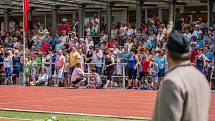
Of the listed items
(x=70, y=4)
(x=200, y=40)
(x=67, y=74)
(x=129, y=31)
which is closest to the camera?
(x=200, y=40)

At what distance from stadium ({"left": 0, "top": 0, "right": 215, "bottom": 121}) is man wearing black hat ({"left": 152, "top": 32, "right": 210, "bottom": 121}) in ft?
14.8

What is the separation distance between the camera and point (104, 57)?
23.1 meters

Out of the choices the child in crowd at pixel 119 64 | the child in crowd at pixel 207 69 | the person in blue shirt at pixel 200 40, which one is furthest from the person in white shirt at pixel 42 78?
the child in crowd at pixel 207 69

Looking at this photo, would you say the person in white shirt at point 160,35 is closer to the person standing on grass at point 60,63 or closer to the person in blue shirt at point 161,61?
the person in blue shirt at point 161,61

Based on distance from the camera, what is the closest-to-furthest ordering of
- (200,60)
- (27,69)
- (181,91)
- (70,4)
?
(181,91), (200,60), (27,69), (70,4)

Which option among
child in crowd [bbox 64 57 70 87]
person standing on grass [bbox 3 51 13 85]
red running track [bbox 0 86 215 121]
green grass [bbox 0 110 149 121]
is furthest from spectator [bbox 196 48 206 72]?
person standing on grass [bbox 3 51 13 85]

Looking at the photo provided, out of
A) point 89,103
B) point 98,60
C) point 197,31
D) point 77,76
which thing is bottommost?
point 89,103

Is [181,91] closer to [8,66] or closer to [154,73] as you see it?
[154,73]

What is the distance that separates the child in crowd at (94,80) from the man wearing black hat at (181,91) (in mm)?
19166

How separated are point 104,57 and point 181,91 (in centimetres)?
1953

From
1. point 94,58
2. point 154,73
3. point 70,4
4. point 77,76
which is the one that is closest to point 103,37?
point 94,58

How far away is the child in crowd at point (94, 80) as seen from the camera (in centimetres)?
2300

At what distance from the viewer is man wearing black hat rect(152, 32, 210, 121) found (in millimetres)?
3555

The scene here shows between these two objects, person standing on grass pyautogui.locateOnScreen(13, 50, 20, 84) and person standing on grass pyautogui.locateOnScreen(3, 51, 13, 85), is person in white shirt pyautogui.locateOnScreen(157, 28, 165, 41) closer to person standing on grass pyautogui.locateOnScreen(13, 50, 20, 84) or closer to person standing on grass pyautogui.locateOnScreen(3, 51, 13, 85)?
person standing on grass pyautogui.locateOnScreen(13, 50, 20, 84)
